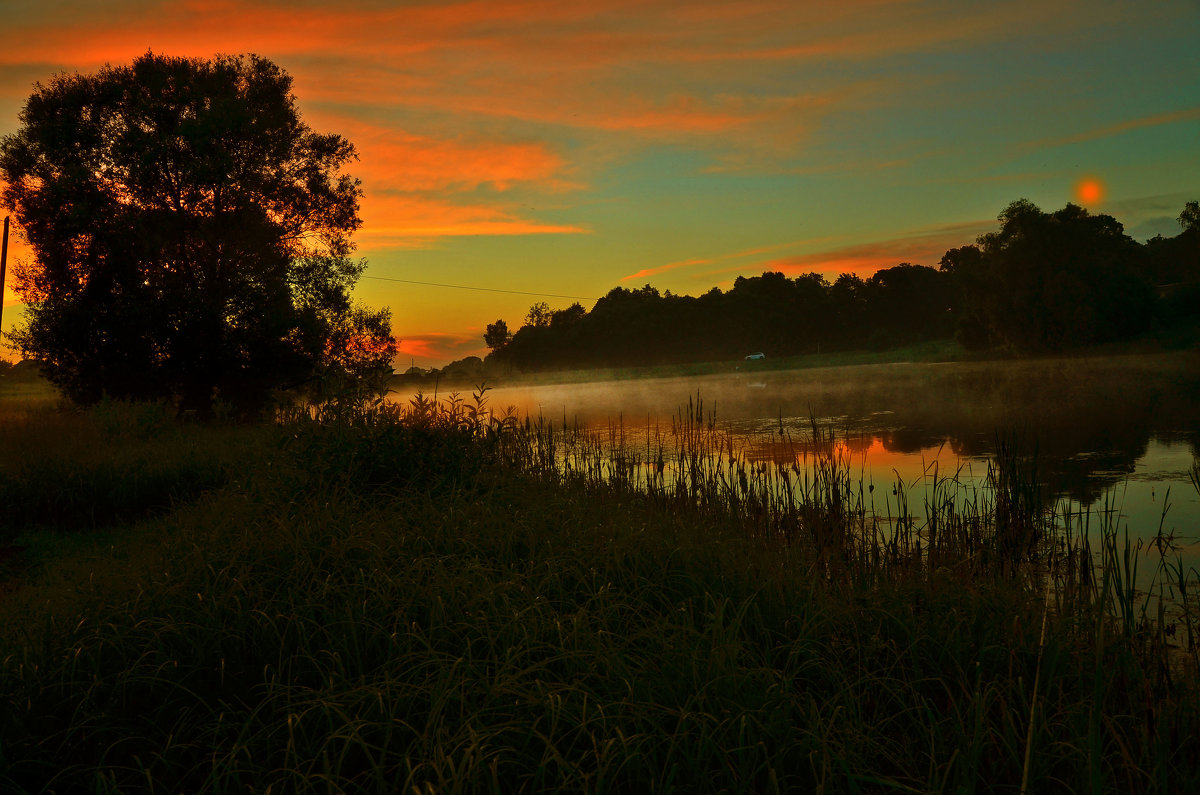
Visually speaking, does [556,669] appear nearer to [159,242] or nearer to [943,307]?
[159,242]

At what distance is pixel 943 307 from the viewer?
289 ft

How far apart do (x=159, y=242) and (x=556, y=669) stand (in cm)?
2042

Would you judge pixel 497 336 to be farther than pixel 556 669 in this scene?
Yes

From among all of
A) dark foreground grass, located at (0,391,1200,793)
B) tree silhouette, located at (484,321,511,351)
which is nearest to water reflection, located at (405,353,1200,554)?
dark foreground grass, located at (0,391,1200,793)

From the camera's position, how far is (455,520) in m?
6.61

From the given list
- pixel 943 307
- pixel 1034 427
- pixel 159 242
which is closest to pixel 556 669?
pixel 1034 427

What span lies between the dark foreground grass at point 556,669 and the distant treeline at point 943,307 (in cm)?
4656

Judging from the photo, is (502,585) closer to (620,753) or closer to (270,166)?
(620,753)

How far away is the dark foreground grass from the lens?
10.4ft

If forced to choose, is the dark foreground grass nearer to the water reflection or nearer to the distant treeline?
the water reflection

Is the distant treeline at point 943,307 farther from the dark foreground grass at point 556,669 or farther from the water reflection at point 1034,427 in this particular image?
the dark foreground grass at point 556,669

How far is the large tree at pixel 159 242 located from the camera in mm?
19641

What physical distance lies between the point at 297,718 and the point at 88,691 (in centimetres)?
126

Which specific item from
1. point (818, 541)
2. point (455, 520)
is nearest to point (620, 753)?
point (455, 520)
